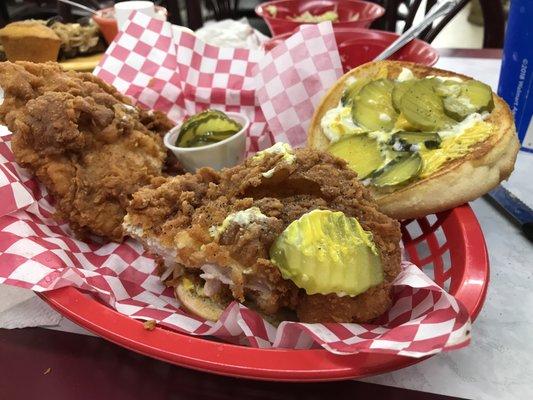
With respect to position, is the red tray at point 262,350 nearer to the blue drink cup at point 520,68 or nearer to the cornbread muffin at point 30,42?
the blue drink cup at point 520,68

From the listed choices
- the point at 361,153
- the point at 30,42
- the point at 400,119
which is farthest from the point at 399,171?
the point at 30,42

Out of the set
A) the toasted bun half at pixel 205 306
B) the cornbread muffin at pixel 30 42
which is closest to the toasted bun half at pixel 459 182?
the toasted bun half at pixel 205 306

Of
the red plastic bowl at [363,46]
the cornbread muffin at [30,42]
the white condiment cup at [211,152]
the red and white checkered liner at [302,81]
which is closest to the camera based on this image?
the white condiment cup at [211,152]

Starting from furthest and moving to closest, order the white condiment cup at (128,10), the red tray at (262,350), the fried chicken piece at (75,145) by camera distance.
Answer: the white condiment cup at (128,10), the fried chicken piece at (75,145), the red tray at (262,350)

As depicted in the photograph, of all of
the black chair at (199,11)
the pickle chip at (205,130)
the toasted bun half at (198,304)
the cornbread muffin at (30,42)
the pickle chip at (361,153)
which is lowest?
the black chair at (199,11)

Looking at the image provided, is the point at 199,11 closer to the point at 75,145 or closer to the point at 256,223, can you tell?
the point at 75,145

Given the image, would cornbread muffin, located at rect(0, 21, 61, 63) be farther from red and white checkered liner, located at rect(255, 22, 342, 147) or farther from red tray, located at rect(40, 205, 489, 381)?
red tray, located at rect(40, 205, 489, 381)

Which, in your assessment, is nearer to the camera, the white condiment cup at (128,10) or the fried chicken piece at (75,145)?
the fried chicken piece at (75,145)
